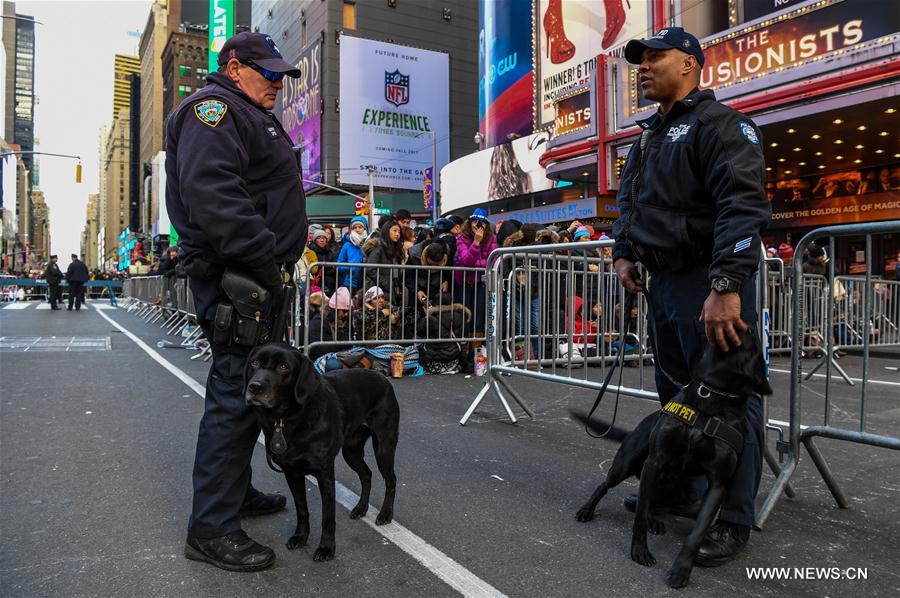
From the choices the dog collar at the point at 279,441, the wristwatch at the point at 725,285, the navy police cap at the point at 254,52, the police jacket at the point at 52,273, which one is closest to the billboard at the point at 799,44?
the wristwatch at the point at 725,285

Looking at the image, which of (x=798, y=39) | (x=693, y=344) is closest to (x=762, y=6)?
(x=798, y=39)

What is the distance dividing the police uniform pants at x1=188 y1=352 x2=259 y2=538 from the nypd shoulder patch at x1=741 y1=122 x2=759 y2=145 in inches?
91.2

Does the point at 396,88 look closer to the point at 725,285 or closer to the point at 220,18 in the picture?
the point at 220,18

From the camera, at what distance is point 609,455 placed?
4.34m

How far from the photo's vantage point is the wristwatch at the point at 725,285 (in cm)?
246

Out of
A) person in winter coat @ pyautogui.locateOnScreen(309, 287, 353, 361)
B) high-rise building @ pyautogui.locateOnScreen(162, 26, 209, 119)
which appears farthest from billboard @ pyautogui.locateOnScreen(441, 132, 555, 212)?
Answer: high-rise building @ pyautogui.locateOnScreen(162, 26, 209, 119)

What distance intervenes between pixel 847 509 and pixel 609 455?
1.43 meters

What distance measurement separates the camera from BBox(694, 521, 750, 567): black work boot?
8.50 feet

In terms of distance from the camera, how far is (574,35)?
86.1 ft

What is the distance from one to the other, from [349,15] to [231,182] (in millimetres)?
74105

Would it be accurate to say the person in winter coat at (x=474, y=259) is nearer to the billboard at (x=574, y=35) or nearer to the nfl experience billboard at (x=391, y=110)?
the billboard at (x=574, y=35)

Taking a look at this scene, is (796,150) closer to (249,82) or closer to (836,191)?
(836,191)

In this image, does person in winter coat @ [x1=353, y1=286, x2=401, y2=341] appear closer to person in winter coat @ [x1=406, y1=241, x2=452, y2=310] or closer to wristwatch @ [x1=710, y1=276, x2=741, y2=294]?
person in winter coat @ [x1=406, y1=241, x2=452, y2=310]

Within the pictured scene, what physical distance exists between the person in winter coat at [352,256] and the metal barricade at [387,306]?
13 mm
